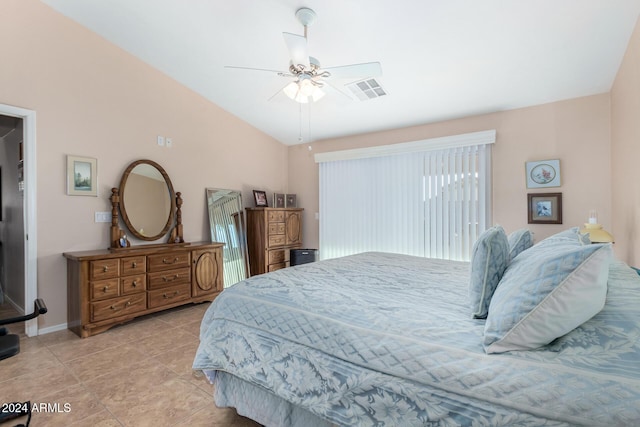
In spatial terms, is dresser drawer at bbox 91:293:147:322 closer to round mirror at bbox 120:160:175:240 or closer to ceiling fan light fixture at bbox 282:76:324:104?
round mirror at bbox 120:160:175:240

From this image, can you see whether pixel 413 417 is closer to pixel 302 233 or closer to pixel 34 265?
pixel 34 265

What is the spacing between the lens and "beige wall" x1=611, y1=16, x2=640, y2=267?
2.25 meters

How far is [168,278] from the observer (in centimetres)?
365

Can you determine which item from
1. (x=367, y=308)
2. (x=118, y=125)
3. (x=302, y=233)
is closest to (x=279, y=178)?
(x=302, y=233)

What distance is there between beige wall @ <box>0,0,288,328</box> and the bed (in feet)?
8.30

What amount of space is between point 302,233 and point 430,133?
109 inches

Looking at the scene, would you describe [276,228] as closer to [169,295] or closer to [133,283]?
[169,295]

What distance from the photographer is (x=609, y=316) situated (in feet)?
3.36

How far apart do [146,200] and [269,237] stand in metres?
1.85

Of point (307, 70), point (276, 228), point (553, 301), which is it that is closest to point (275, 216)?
point (276, 228)

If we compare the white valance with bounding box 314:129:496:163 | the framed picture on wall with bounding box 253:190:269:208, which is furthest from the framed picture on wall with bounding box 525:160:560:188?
the framed picture on wall with bounding box 253:190:269:208

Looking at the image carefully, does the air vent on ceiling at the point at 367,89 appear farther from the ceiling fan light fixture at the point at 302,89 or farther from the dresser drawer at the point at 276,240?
the dresser drawer at the point at 276,240

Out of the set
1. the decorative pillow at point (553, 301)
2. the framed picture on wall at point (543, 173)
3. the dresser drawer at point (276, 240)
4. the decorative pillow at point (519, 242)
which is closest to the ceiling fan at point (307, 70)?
the decorative pillow at point (519, 242)

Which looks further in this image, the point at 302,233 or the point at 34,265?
the point at 302,233
